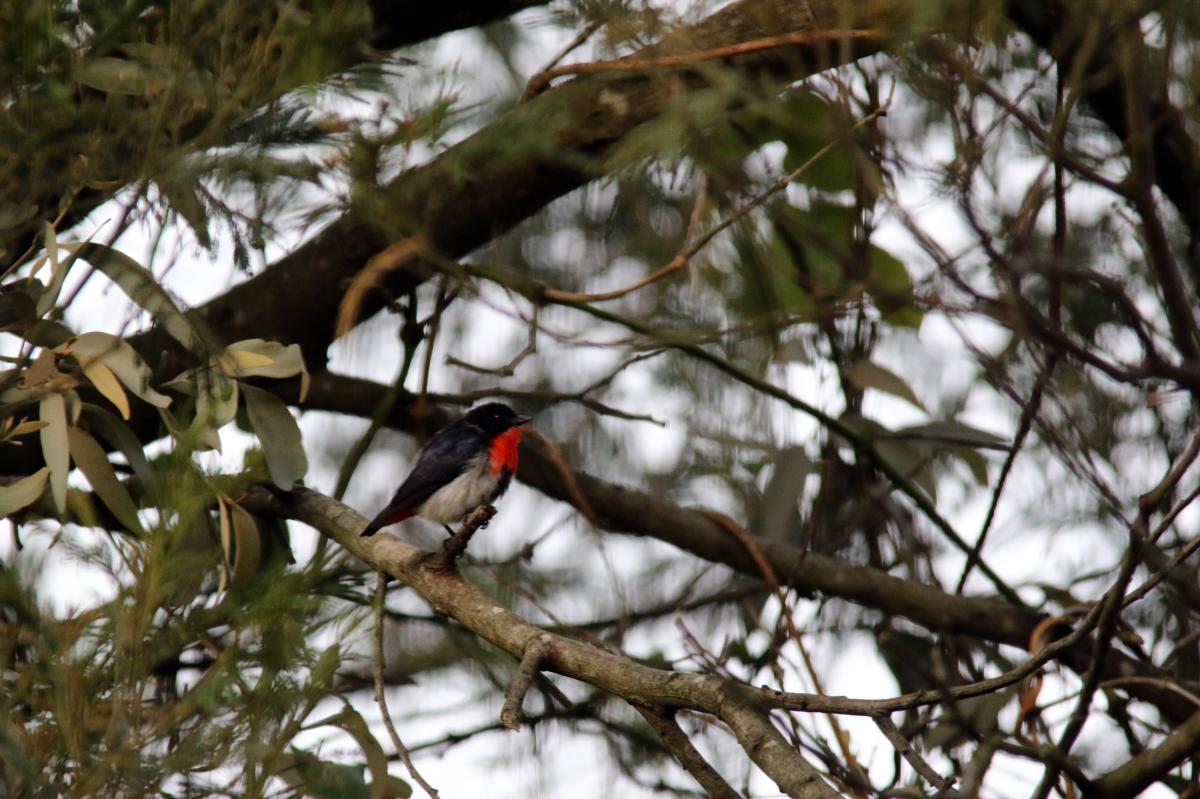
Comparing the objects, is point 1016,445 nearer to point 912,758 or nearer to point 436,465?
point 912,758

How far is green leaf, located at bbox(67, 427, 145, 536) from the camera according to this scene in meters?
3.11

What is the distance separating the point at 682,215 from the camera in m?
4.70

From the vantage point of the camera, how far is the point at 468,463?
457 cm

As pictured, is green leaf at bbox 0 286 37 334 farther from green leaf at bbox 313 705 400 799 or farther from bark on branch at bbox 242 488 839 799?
green leaf at bbox 313 705 400 799

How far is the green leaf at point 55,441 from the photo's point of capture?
2857mm

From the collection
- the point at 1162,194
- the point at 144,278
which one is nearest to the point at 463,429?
the point at 144,278

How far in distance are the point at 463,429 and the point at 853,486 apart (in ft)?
4.82

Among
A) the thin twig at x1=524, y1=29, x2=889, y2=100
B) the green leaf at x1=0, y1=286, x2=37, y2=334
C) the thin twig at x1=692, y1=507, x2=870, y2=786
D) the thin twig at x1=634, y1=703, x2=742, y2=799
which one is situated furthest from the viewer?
the thin twig at x1=692, y1=507, x2=870, y2=786

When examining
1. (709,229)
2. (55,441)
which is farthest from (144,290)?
(709,229)

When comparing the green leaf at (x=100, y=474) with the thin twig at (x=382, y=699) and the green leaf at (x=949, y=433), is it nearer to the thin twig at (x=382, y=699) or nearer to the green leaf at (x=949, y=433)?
the thin twig at (x=382, y=699)

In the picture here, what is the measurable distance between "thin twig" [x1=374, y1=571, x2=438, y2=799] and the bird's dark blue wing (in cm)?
117

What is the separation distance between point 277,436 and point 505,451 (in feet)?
4.51

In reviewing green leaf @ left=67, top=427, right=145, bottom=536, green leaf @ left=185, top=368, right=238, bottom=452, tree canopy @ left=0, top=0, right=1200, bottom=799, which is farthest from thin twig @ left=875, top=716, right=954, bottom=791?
green leaf @ left=67, top=427, right=145, bottom=536

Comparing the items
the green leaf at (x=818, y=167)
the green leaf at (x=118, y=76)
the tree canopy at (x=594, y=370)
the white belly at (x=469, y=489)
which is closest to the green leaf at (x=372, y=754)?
the tree canopy at (x=594, y=370)
